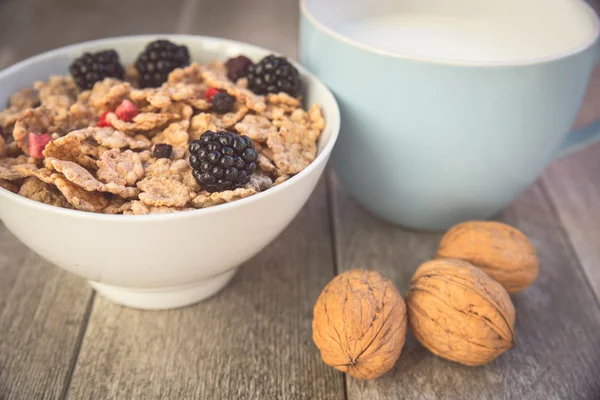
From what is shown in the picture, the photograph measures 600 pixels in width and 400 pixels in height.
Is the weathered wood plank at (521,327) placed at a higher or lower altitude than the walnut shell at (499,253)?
lower

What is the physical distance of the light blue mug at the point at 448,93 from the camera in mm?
727

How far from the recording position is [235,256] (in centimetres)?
67

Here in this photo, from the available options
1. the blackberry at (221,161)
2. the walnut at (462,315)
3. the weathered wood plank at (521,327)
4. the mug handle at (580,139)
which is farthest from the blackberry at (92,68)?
the mug handle at (580,139)

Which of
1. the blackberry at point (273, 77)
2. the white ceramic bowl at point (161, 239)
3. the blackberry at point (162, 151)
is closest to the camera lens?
the white ceramic bowl at point (161, 239)

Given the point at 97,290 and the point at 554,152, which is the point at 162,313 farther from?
the point at 554,152

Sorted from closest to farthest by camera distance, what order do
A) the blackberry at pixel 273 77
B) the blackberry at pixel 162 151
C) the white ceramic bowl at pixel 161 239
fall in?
the white ceramic bowl at pixel 161 239 < the blackberry at pixel 162 151 < the blackberry at pixel 273 77

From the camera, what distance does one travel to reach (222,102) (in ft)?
2.47

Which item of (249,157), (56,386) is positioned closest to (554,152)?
(249,157)

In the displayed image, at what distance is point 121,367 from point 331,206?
42cm

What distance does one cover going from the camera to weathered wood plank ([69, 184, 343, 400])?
64 cm

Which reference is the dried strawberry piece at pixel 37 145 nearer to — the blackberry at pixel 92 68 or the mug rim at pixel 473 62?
the blackberry at pixel 92 68

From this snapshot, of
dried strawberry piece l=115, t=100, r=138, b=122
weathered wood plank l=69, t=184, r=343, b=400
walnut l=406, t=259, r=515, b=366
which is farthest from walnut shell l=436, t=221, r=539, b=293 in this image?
dried strawberry piece l=115, t=100, r=138, b=122

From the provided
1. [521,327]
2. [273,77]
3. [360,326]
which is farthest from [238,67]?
[521,327]

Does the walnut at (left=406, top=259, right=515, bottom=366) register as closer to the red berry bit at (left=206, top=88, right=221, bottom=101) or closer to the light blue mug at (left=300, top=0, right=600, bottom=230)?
the light blue mug at (left=300, top=0, right=600, bottom=230)
